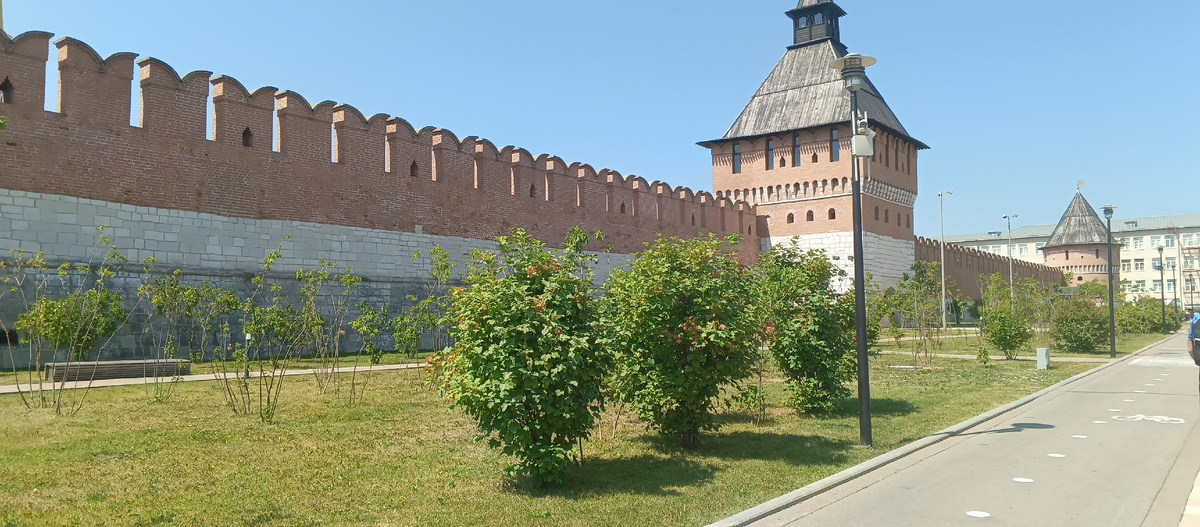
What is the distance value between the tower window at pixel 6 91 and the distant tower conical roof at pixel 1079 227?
72.0 meters

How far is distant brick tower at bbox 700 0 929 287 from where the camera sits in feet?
112

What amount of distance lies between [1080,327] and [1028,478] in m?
22.0

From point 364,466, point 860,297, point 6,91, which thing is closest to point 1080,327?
point 860,297

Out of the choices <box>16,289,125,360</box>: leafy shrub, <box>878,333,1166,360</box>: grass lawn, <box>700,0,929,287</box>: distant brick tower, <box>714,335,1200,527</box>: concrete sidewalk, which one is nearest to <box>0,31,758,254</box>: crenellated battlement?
<box>16,289,125,360</box>: leafy shrub

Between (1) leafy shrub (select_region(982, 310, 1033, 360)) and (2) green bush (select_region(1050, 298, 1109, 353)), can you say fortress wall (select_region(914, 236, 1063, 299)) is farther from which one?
(1) leafy shrub (select_region(982, 310, 1033, 360))

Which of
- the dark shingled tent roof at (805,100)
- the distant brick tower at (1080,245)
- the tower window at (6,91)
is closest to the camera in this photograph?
the tower window at (6,91)

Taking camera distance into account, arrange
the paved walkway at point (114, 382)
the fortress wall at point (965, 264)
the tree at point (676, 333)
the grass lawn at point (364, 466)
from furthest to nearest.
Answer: the fortress wall at point (965, 264) → the paved walkway at point (114, 382) → the tree at point (676, 333) → the grass lawn at point (364, 466)

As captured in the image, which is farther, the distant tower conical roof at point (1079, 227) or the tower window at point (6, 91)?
the distant tower conical roof at point (1079, 227)

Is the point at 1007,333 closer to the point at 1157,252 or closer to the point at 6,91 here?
the point at 6,91

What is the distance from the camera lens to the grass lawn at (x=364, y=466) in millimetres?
5418

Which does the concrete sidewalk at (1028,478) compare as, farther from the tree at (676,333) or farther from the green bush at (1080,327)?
the green bush at (1080,327)

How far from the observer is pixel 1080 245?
217 ft

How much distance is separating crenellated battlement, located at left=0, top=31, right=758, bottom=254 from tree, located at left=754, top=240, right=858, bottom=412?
11638mm

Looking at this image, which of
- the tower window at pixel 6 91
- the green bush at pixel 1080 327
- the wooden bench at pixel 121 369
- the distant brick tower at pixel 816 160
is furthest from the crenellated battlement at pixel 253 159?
the green bush at pixel 1080 327
